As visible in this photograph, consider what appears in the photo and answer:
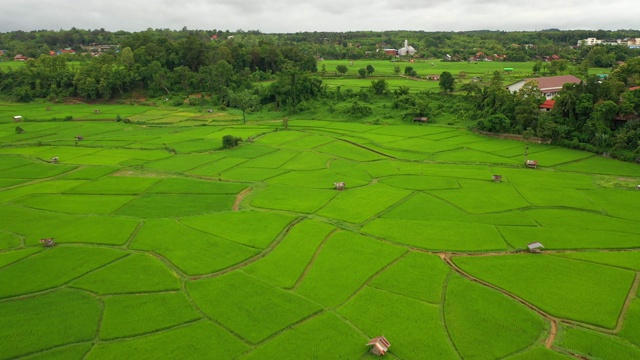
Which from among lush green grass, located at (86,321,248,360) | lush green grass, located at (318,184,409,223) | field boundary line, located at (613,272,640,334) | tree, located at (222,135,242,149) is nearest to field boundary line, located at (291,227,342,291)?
lush green grass, located at (318,184,409,223)

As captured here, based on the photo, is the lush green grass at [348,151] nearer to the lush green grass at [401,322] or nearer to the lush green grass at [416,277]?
the lush green grass at [416,277]

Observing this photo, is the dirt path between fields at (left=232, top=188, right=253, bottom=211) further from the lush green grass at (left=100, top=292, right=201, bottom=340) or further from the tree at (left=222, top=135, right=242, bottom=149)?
the tree at (left=222, top=135, right=242, bottom=149)

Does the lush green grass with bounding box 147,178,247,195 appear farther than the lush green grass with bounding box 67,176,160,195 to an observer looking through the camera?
No

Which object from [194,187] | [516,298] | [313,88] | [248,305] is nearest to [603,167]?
[516,298]

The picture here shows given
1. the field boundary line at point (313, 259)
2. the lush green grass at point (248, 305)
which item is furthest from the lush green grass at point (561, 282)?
the lush green grass at point (248, 305)

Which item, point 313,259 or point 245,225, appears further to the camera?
point 245,225

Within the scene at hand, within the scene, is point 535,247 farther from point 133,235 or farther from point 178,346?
point 133,235
